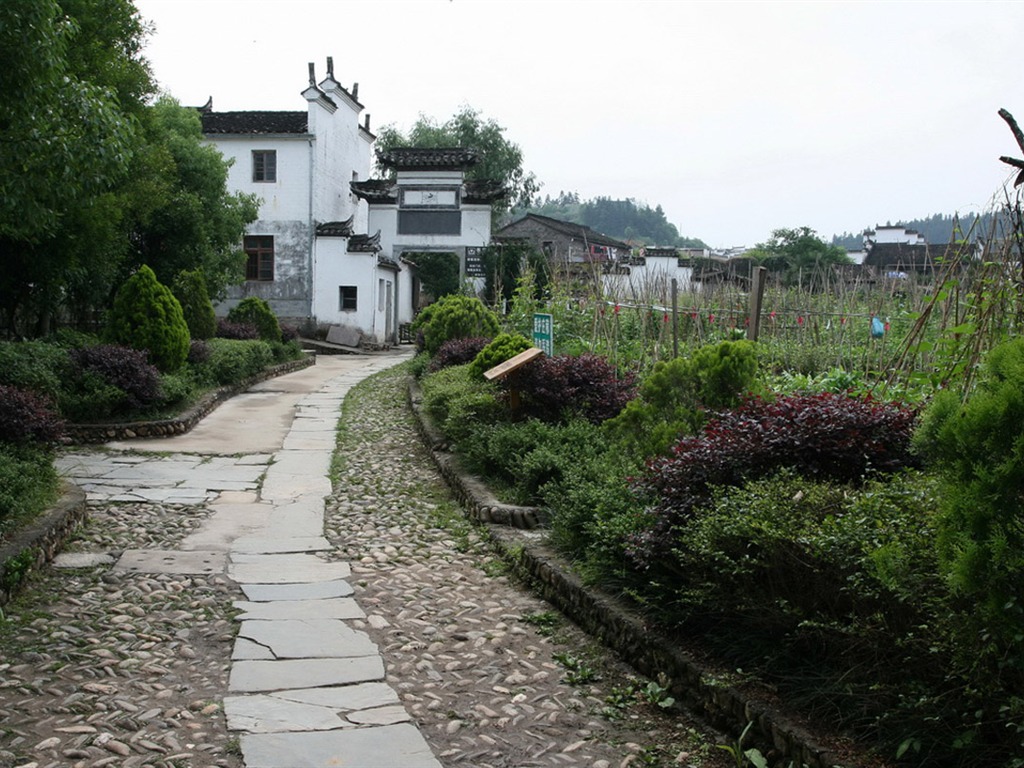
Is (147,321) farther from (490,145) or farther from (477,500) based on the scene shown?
(490,145)

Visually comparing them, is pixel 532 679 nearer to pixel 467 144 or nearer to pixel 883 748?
pixel 883 748

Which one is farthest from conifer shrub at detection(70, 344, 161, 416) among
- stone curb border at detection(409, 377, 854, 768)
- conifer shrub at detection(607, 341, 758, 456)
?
conifer shrub at detection(607, 341, 758, 456)

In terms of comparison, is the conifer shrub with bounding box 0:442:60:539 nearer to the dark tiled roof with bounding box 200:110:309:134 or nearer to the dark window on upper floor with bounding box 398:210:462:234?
the dark window on upper floor with bounding box 398:210:462:234

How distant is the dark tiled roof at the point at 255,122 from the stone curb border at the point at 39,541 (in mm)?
24747

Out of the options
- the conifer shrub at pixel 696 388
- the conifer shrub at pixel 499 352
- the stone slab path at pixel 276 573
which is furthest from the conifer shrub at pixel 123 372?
the conifer shrub at pixel 696 388

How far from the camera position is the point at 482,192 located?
30.4 m

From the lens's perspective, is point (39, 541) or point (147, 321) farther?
point (147, 321)

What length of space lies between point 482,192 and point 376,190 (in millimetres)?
3414

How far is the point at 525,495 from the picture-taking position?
693 centimetres

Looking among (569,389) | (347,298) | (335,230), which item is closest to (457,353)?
(569,389)

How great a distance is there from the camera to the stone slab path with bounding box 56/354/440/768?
11.8 feet

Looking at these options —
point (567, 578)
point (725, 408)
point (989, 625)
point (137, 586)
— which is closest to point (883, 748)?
point (989, 625)

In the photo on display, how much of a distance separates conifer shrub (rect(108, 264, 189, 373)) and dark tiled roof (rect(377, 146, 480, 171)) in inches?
690

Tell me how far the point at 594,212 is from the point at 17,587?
272 feet
